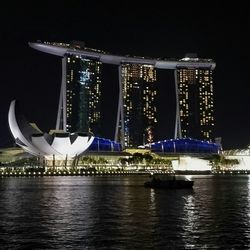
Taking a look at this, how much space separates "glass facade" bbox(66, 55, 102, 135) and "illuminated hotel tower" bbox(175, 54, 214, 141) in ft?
109

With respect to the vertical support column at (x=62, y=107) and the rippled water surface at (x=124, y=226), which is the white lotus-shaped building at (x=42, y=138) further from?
the rippled water surface at (x=124, y=226)

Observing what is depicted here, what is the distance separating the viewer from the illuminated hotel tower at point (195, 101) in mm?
186000

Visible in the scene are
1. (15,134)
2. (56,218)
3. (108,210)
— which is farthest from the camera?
(15,134)

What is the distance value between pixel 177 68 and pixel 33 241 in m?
168

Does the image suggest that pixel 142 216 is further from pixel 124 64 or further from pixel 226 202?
pixel 124 64

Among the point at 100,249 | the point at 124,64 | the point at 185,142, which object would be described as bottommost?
the point at 100,249

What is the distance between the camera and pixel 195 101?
18825 cm

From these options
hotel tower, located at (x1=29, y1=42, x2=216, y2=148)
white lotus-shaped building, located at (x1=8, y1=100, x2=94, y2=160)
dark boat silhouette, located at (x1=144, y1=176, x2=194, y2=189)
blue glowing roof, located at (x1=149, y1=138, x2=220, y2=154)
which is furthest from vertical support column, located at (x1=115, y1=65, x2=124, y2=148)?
dark boat silhouette, located at (x1=144, y1=176, x2=194, y2=189)

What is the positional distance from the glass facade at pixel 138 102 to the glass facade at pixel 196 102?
1092 cm

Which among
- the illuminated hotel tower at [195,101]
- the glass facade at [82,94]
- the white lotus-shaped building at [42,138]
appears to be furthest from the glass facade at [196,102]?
the white lotus-shaped building at [42,138]

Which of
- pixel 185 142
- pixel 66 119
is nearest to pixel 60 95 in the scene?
pixel 66 119

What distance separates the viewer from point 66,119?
15350cm

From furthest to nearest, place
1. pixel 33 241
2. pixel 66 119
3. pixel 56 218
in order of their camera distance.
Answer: pixel 66 119, pixel 56 218, pixel 33 241

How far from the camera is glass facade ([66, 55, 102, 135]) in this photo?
156 metres
